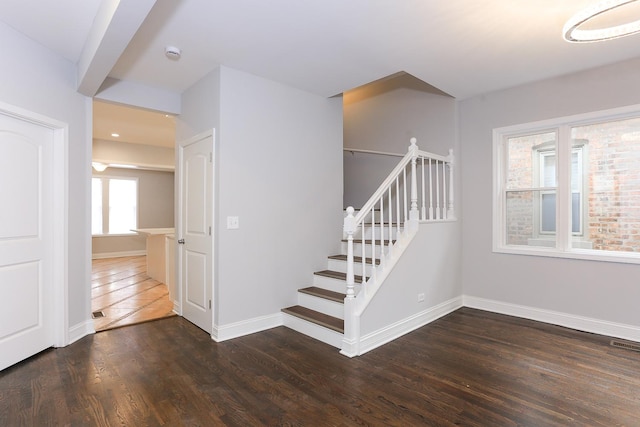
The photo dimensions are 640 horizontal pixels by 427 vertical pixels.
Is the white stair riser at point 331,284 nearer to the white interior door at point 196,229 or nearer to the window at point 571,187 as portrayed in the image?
the white interior door at point 196,229

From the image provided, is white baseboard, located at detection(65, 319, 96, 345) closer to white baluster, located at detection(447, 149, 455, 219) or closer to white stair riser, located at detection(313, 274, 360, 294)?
white stair riser, located at detection(313, 274, 360, 294)

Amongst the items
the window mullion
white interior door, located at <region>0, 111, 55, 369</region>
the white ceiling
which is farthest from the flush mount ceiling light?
white interior door, located at <region>0, 111, 55, 369</region>

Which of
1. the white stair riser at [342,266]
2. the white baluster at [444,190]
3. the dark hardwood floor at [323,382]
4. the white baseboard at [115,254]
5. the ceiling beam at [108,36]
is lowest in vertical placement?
the dark hardwood floor at [323,382]

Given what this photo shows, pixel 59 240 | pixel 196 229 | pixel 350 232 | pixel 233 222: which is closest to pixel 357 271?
pixel 350 232

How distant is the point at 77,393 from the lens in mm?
A: 2223

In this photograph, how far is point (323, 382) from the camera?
2.38 m

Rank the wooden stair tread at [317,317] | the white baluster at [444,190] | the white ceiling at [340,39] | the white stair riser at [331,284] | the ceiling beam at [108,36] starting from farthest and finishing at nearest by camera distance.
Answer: the white baluster at [444,190] → the white stair riser at [331,284] → the wooden stair tread at [317,317] → the white ceiling at [340,39] → the ceiling beam at [108,36]

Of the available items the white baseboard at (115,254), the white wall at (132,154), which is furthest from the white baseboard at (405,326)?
the white baseboard at (115,254)

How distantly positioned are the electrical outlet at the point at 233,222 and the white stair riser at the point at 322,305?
1091 mm

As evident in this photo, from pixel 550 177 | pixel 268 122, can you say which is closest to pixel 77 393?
pixel 268 122

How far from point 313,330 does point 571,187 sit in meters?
3.15

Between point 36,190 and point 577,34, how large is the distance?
443 cm

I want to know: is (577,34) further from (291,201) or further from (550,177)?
(291,201)

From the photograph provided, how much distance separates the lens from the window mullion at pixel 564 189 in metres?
3.54
